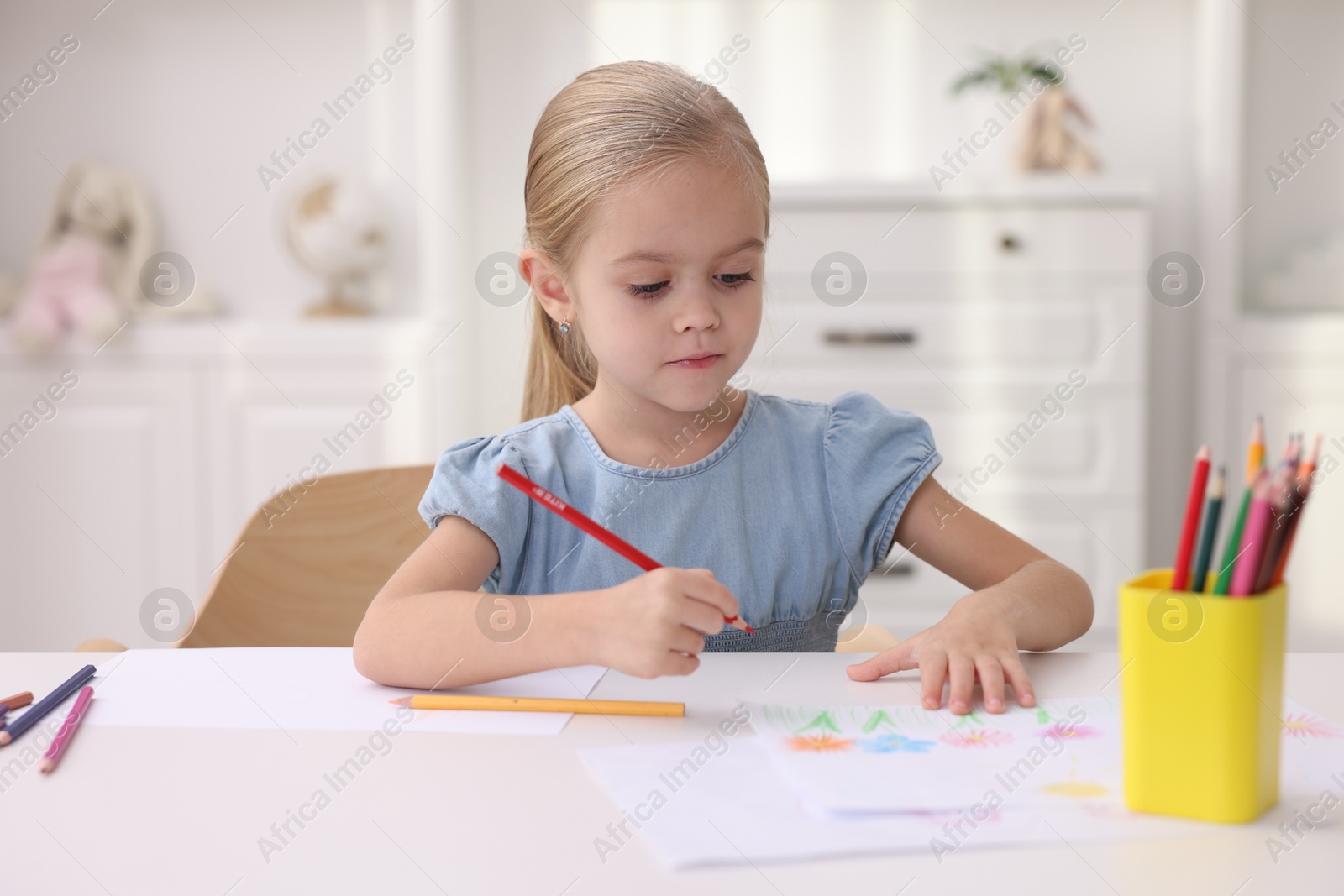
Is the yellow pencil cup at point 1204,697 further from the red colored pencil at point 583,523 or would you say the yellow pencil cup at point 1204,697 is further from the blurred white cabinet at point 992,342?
the blurred white cabinet at point 992,342

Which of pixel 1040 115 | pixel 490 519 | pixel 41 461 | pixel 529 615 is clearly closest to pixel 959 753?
pixel 529 615

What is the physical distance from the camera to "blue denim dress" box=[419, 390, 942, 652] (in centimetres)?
105

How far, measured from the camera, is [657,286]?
94 cm

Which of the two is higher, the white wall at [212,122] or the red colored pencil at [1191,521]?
the white wall at [212,122]

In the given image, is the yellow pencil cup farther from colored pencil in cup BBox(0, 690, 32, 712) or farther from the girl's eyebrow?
colored pencil in cup BBox(0, 690, 32, 712)

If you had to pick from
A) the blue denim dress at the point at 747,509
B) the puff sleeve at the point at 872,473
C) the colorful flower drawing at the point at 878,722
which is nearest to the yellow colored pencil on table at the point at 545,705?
the colorful flower drawing at the point at 878,722

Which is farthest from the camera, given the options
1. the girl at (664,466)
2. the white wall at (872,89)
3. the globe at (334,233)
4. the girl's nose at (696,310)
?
the white wall at (872,89)

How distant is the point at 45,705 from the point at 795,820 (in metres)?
0.47

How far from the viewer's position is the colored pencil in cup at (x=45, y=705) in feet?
2.19

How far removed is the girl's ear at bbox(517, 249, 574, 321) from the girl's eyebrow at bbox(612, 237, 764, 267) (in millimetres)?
126

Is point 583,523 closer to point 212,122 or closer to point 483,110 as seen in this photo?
point 483,110

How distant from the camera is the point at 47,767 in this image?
2.01ft

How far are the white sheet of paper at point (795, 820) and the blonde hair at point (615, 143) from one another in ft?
1.76

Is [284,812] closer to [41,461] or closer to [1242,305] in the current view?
[41,461]
